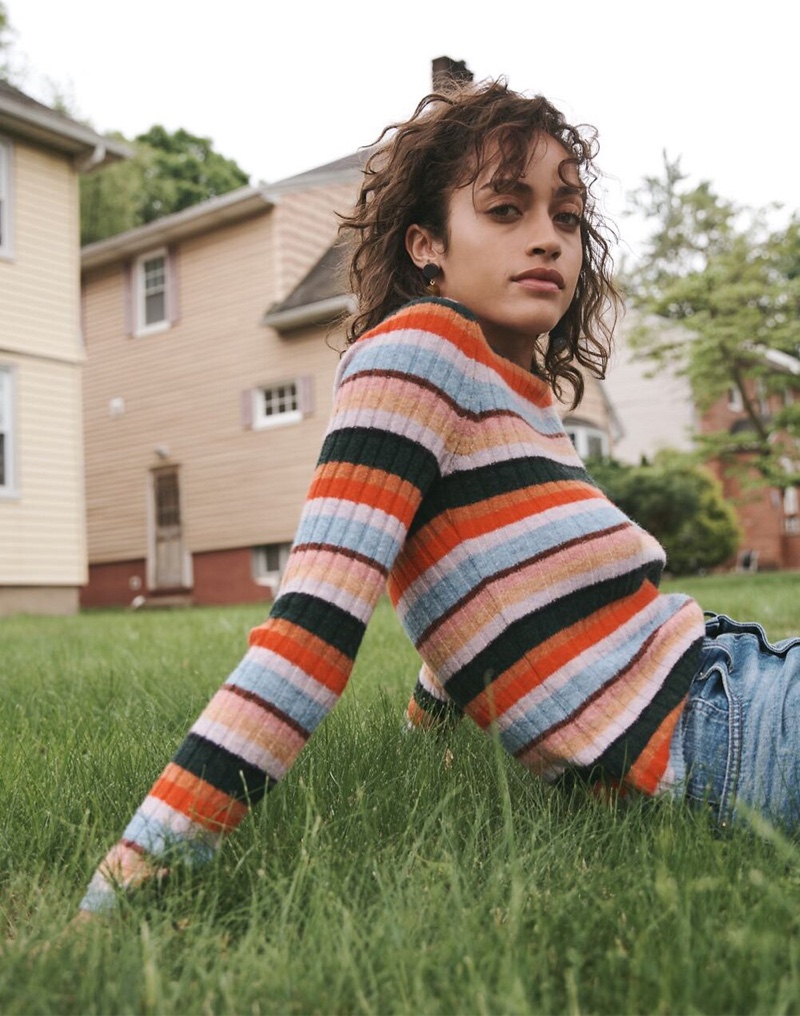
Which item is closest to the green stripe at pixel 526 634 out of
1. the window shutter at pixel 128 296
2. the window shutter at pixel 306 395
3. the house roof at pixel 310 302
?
the house roof at pixel 310 302

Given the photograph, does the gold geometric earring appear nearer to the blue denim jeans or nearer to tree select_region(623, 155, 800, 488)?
the blue denim jeans

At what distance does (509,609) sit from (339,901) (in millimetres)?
593

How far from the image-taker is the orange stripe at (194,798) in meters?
1.50

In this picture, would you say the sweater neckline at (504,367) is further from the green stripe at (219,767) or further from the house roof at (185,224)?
the house roof at (185,224)

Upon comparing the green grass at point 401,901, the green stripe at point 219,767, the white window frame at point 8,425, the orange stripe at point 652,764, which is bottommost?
the green grass at point 401,901

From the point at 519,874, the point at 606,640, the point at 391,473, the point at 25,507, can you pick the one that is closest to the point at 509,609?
the point at 606,640

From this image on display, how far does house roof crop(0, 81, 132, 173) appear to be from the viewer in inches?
532

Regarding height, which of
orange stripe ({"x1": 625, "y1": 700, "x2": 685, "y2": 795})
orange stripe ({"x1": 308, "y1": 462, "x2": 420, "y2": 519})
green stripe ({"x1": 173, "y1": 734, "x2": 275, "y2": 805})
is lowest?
orange stripe ({"x1": 625, "y1": 700, "x2": 685, "y2": 795})

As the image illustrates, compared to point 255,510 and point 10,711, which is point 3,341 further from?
point 10,711

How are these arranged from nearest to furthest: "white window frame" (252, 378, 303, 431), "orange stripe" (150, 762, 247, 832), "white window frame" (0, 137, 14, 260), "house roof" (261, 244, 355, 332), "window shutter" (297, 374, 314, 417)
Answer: "orange stripe" (150, 762, 247, 832)
"white window frame" (0, 137, 14, 260)
"house roof" (261, 244, 355, 332)
"window shutter" (297, 374, 314, 417)
"white window frame" (252, 378, 303, 431)

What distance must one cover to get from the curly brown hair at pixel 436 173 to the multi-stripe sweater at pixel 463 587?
343mm

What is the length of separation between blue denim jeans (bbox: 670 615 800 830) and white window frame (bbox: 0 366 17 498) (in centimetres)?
1288

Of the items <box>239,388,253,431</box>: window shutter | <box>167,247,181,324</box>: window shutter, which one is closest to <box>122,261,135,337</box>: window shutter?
<box>167,247,181,324</box>: window shutter

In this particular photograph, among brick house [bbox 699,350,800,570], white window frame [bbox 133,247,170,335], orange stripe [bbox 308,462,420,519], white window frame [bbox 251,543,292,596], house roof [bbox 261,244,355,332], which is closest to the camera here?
orange stripe [bbox 308,462,420,519]
